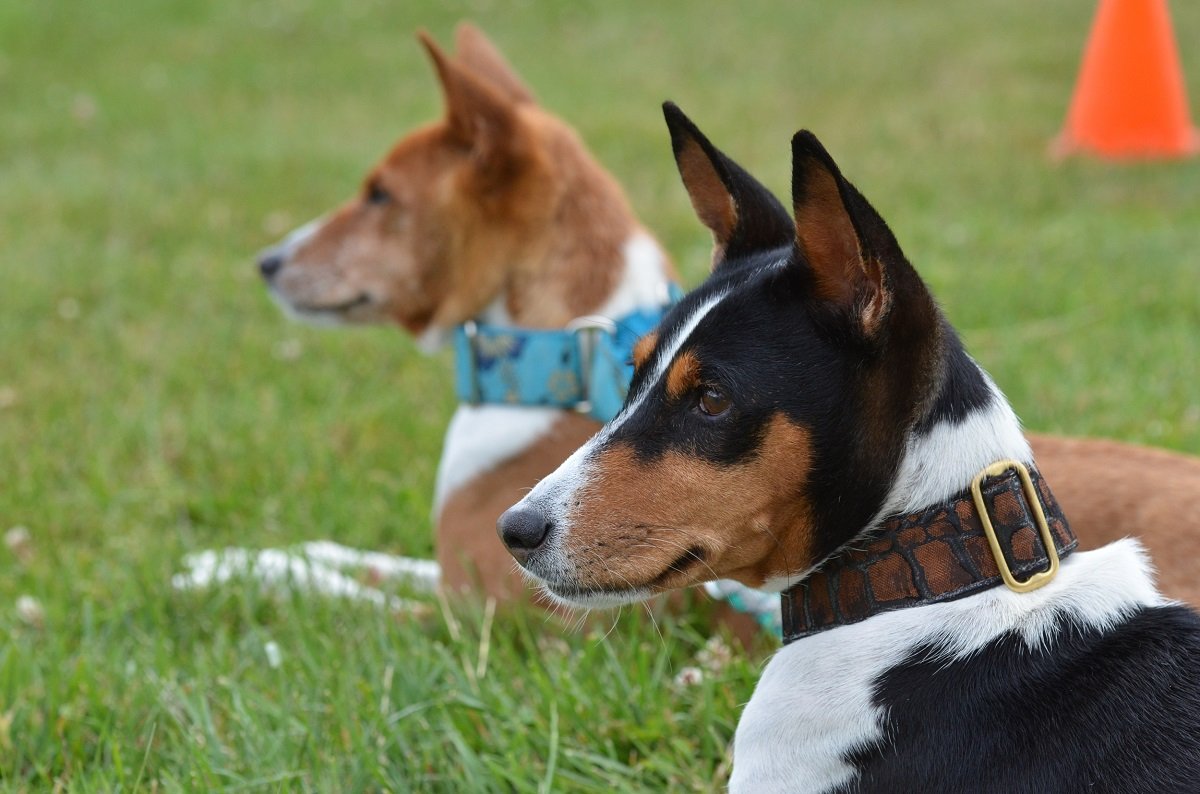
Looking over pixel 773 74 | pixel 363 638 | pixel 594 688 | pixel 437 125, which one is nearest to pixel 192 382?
pixel 437 125

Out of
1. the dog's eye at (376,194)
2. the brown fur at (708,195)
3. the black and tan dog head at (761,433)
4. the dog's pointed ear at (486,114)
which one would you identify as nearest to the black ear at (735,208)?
the brown fur at (708,195)

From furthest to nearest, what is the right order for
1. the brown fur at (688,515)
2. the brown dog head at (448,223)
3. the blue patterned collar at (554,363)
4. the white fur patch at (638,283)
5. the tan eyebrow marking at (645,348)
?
the brown dog head at (448,223) < the white fur patch at (638,283) < the blue patterned collar at (554,363) < the tan eyebrow marking at (645,348) < the brown fur at (688,515)

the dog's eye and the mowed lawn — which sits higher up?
the dog's eye

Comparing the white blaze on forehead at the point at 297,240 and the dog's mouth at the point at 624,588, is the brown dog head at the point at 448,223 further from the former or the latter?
the dog's mouth at the point at 624,588

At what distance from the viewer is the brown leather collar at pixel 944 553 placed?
208 centimetres

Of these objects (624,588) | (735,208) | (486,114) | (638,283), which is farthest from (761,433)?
(486,114)

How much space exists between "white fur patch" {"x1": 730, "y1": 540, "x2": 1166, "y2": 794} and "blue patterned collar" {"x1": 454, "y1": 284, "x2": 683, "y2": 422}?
1.62 m

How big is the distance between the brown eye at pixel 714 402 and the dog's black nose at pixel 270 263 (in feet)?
9.80

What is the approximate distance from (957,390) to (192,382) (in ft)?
15.4

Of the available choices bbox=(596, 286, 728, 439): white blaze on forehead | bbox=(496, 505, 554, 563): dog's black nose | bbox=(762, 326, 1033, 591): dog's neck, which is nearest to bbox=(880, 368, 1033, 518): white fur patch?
bbox=(762, 326, 1033, 591): dog's neck

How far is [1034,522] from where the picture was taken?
6.85ft

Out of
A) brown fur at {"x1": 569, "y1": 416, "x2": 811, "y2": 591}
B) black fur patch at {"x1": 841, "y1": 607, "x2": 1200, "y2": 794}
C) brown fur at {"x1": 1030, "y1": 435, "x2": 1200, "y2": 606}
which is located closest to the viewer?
black fur patch at {"x1": 841, "y1": 607, "x2": 1200, "y2": 794}

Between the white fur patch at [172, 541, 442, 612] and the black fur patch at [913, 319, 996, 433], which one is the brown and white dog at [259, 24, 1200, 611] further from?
the black fur patch at [913, 319, 996, 433]

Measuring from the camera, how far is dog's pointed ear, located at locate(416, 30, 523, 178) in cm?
416
